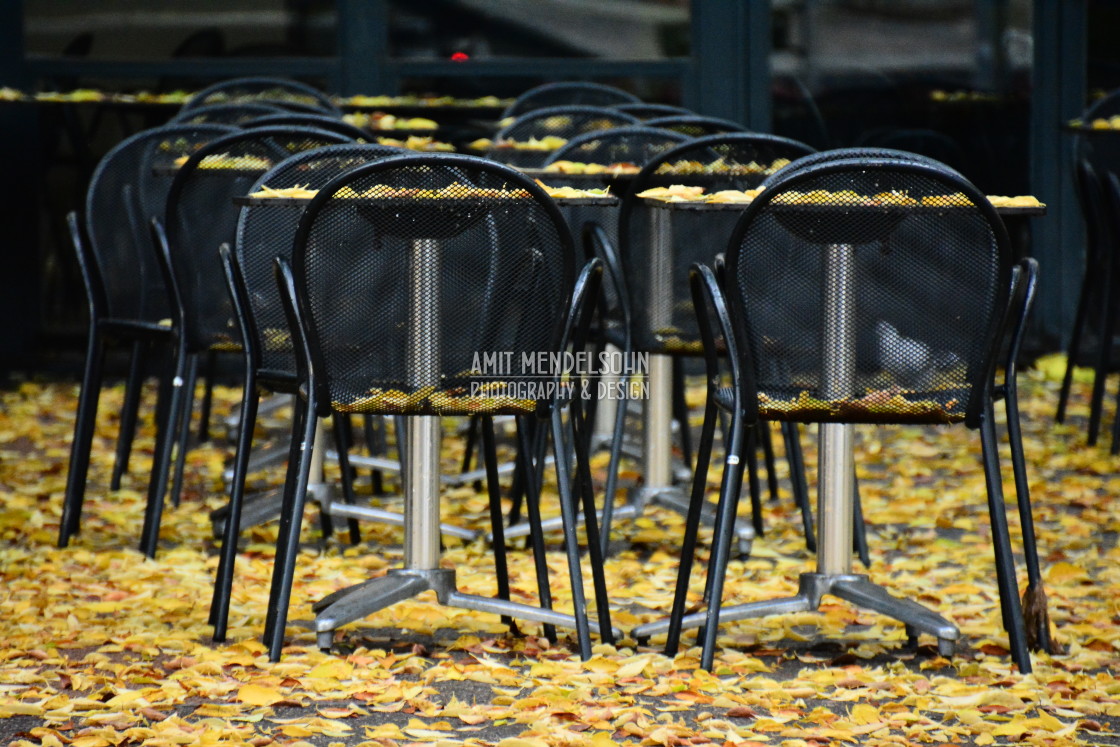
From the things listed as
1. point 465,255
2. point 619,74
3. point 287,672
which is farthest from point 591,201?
point 619,74

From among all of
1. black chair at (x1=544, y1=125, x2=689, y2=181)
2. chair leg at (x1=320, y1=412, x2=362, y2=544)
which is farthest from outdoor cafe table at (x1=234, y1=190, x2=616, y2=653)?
black chair at (x1=544, y1=125, x2=689, y2=181)

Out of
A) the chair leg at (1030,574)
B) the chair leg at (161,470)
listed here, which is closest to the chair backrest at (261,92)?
the chair leg at (161,470)

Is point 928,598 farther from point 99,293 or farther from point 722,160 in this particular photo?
point 99,293

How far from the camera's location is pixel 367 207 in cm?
323

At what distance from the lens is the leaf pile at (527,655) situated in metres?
3.00

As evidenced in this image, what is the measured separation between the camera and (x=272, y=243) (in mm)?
3664

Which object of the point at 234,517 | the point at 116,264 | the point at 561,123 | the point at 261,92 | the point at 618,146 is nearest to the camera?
the point at 234,517

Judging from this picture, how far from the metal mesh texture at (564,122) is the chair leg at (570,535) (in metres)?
2.76

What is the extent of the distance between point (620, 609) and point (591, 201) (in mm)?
994

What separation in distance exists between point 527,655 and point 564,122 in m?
3.14

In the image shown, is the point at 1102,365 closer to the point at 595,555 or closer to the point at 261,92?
the point at 595,555

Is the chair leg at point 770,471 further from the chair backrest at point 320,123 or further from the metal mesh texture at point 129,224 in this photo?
the metal mesh texture at point 129,224

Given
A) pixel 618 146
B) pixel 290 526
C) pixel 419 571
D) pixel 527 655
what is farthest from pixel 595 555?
pixel 618 146

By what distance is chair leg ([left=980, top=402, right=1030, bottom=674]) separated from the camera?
3.35 m
